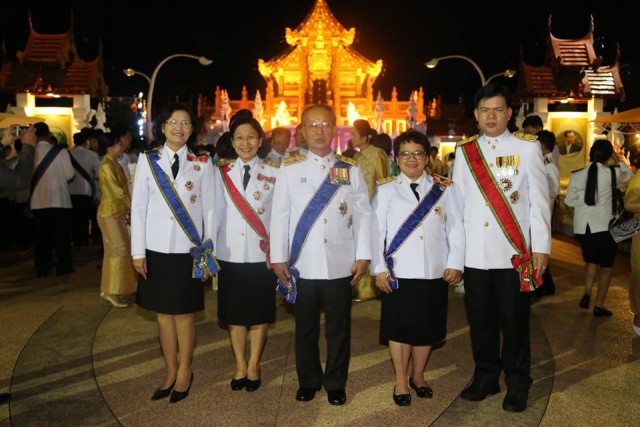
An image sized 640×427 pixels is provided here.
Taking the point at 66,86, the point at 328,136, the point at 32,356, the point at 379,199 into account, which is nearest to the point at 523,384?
the point at 379,199

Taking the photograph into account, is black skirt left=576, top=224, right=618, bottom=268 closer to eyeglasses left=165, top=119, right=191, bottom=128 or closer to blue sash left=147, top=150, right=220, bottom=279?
blue sash left=147, top=150, right=220, bottom=279

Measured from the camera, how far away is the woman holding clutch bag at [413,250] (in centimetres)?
384

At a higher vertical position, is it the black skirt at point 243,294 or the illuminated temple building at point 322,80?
the illuminated temple building at point 322,80

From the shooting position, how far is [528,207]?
152 inches

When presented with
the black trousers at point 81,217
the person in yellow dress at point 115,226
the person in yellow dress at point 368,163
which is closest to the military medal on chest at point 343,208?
the person in yellow dress at point 368,163

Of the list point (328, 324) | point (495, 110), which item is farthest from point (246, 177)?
point (495, 110)

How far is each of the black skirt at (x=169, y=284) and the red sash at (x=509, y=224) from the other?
2.04 meters

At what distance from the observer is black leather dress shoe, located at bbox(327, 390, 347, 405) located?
3.90m

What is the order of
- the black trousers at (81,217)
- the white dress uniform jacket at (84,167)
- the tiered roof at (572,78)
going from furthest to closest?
the tiered roof at (572,78) → the black trousers at (81,217) → the white dress uniform jacket at (84,167)

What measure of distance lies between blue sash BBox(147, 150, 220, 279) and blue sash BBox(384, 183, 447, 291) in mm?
1154

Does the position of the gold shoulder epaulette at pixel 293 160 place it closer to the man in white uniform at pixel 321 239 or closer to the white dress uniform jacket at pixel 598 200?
the man in white uniform at pixel 321 239

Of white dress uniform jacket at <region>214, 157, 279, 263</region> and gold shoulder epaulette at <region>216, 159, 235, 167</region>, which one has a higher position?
gold shoulder epaulette at <region>216, 159, 235, 167</region>

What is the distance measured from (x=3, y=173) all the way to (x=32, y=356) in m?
1.54

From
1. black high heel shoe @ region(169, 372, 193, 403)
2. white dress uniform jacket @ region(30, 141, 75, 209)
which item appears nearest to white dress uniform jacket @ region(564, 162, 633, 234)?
black high heel shoe @ region(169, 372, 193, 403)
